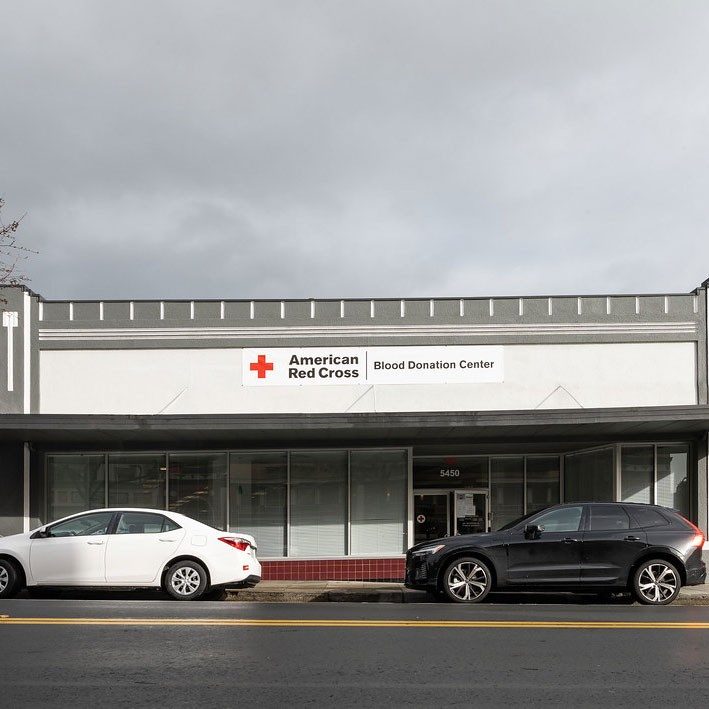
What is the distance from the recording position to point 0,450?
61.4 feet

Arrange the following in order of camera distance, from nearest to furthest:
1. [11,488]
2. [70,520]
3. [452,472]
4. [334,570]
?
[70,520] < [334,570] < [11,488] < [452,472]

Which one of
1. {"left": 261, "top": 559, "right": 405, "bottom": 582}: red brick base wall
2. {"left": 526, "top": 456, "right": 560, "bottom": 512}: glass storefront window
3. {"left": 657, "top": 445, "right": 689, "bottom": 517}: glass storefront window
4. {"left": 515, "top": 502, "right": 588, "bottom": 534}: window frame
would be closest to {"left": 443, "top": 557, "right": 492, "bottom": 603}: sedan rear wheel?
{"left": 515, "top": 502, "right": 588, "bottom": 534}: window frame

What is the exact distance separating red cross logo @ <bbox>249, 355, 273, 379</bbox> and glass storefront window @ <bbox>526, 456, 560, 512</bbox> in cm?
605

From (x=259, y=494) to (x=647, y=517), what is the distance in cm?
815

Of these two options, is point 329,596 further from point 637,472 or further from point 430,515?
point 637,472

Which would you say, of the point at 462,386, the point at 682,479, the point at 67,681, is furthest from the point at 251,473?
the point at 67,681

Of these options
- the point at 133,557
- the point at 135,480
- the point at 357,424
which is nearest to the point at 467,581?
the point at 357,424

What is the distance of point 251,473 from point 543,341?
6.51 m

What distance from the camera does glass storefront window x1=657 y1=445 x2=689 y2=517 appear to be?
18.8 metres

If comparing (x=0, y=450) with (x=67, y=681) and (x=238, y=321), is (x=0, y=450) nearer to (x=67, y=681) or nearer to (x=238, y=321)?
(x=238, y=321)

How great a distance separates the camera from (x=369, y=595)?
14.8m

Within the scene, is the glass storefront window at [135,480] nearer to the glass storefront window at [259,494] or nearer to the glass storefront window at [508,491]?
the glass storefront window at [259,494]

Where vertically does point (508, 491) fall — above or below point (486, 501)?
above

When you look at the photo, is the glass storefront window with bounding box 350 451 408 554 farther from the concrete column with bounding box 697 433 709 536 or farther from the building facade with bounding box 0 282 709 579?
the concrete column with bounding box 697 433 709 536
